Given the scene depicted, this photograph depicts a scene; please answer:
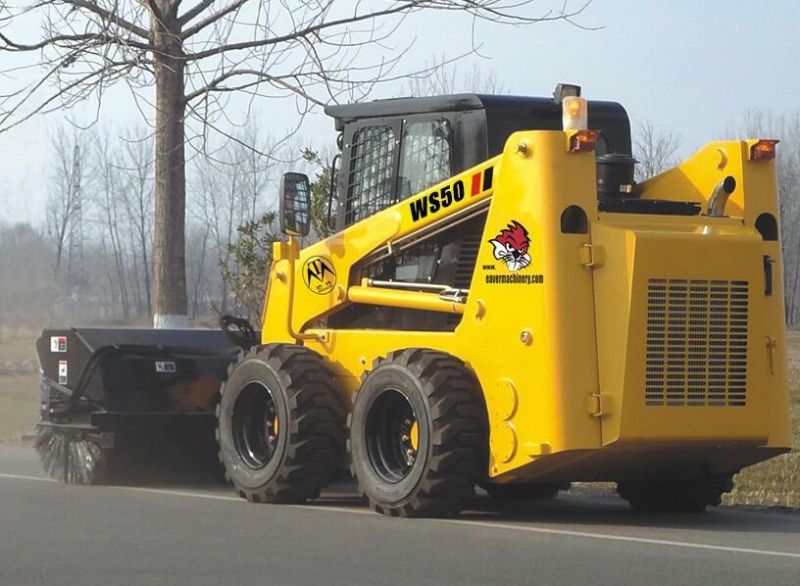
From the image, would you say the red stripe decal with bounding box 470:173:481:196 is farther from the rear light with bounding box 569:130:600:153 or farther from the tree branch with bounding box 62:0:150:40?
the tree branch with bounding box 62:0:150:40

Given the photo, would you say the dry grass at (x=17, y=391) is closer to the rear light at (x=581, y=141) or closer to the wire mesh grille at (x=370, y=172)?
the wire mesh grille at (x=370, y=172)

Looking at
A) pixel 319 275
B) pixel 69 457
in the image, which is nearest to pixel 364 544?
pixel 319 275

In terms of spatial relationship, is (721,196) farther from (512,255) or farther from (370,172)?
(370,172)

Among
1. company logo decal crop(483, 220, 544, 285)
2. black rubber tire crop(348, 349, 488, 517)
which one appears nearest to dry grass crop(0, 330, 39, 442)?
black rubber tire crop(348, 349, 488, 517)

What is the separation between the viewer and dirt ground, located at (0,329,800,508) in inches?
493

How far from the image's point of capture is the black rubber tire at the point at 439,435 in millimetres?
9844

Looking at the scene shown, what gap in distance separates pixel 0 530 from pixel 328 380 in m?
2.71

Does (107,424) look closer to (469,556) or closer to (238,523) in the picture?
(238,523)

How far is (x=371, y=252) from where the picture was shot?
11273mm

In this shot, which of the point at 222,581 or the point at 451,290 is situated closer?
the point at 222,581

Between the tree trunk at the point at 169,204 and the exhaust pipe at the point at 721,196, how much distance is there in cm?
714

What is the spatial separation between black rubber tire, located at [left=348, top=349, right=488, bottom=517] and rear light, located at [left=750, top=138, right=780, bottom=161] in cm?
245

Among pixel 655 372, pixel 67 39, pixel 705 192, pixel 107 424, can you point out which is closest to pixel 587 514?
pixel 655 372

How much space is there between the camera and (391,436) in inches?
419
